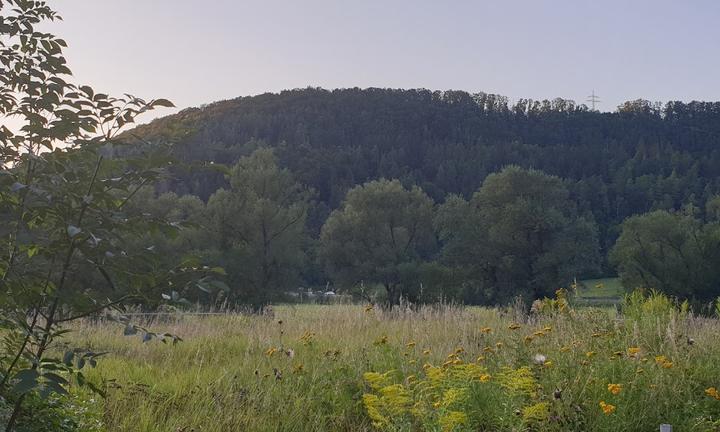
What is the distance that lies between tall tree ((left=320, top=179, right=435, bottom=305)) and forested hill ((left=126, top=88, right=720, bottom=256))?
21.2m

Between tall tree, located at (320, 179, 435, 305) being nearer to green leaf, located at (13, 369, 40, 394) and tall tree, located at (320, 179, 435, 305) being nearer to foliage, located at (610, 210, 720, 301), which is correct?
Answer: foliage, located at (610, 210, 720, 301)

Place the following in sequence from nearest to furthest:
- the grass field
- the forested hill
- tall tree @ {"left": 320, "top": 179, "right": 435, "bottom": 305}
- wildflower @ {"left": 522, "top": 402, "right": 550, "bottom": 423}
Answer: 1. wildflower @ {"left": 522, "top": 402, "right": 550, "bottom": 423}
2. the grass field
3. tall tree @ {"left": 320, "top": 179, "right": 435, "bottom": 305}
4. the forested hill

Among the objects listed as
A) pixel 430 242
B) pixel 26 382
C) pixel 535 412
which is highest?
pixel 26 382

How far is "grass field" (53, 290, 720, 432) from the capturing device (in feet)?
14.7

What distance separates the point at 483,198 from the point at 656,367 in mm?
32619

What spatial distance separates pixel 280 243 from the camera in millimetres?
32406

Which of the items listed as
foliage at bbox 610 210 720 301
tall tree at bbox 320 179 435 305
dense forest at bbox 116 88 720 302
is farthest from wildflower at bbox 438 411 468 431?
dense forest at bbox 116 88 720 302

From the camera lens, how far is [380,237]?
131ft

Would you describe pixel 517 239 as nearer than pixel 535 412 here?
No

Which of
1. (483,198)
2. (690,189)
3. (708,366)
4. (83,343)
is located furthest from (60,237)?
(690,189)

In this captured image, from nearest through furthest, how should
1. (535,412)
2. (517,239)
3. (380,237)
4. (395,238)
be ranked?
1. (535,412)
2. (517,239)
3. (380,237)
4. (395,238)

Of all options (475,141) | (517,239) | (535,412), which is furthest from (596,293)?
(475,141)

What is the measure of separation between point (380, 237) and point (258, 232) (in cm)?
987

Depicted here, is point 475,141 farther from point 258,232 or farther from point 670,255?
point 258,232
